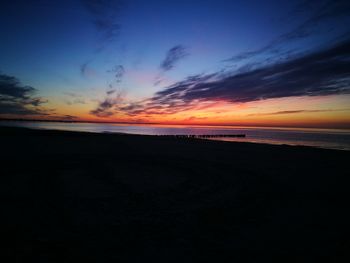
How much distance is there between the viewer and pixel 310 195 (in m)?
9.07

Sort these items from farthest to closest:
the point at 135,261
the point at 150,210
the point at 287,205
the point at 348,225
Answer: the point at 287,205 → the point at 150,210 → the point at 348,225 → the point at 135,261

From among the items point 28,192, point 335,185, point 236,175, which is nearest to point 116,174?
point 28,192

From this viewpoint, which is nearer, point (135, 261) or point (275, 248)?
point (135, 261)

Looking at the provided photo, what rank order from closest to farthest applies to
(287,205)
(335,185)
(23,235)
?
(23,235)
(287,205)
(335,185)

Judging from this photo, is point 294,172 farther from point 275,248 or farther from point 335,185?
point 275,248

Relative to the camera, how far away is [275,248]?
5.06 metres

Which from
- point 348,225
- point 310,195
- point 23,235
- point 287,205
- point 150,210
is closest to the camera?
point 23,235

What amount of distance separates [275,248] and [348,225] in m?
2.98

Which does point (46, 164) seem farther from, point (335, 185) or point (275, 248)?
point (335, 185)

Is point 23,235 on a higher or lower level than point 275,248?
higher

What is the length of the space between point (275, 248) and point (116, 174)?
8999 mm

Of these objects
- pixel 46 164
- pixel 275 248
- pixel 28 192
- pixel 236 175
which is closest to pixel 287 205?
pixel 275 248

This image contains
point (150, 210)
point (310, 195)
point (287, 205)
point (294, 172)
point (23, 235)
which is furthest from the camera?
point (294, 172)

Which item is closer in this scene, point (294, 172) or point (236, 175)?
point (236, 175)
